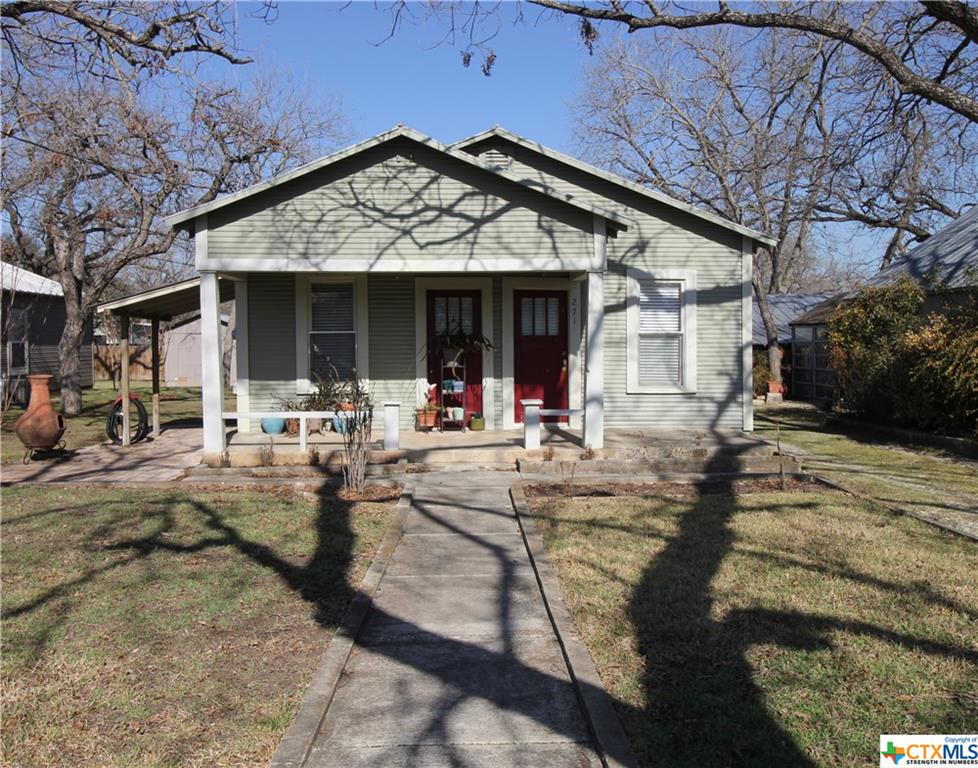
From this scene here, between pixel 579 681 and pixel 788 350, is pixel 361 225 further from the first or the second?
pixel 788 350

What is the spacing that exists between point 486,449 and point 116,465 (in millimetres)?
5424

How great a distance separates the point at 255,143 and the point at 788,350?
737 inches

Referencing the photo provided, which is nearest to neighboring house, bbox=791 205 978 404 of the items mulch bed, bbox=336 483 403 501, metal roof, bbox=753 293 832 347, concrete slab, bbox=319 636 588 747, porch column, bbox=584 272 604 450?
metal roof, bbox=753 293 832 347

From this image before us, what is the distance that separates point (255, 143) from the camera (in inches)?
823

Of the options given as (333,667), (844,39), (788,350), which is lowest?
(333,667)

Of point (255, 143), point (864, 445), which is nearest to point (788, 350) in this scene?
point (864, 445)

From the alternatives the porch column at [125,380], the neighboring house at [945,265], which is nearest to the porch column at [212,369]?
the porch column at [125,380]

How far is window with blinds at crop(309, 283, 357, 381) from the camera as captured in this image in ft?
42.3

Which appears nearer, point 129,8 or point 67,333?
point 129,8

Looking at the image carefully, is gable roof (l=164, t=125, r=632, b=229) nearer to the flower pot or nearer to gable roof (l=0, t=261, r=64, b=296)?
the flower pot

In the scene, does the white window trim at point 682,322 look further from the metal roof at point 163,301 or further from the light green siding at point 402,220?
the metal roof at point 163,301

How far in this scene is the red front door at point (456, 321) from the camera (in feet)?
42.8

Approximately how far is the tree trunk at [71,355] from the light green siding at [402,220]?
38.0 feet

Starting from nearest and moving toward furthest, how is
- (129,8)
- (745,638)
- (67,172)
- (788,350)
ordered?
(745,638) → (129,8) → (67,172) → (788,350)
